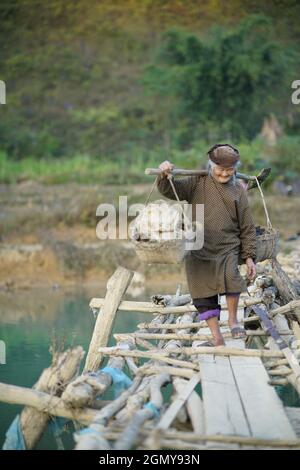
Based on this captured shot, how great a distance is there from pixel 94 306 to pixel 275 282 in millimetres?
1338

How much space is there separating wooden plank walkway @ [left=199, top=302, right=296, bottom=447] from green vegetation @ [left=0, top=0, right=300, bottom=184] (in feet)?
32.5

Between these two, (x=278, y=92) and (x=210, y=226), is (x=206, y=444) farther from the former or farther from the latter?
(x=278, y=92)

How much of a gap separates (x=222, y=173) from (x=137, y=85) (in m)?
20.1

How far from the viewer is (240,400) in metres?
3.62

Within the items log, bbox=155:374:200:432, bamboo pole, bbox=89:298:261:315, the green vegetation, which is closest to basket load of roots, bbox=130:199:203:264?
log, bbox=155:374:200:432

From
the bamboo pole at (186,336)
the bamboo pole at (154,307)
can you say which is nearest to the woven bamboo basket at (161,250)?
the bamboo pole at (186,336)

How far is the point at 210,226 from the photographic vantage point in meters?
4.37

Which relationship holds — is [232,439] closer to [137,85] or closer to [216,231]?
[216,231]

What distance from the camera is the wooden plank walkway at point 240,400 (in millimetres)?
3248

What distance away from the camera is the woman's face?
430cm

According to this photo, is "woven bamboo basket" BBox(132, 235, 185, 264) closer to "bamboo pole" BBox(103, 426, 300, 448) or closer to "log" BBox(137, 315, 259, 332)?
"bamboo pole" BBox(103, 426, 300, 448)

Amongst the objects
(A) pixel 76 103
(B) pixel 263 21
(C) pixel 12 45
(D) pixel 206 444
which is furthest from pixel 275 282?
(C) pixel 12 45

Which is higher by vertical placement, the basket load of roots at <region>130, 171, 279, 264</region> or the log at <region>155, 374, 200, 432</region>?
the basket load of roots at <region>130, 171, 279, 264</region>
